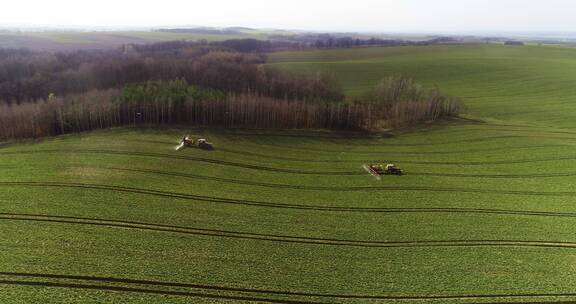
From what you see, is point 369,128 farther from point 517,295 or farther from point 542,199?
point 517,295

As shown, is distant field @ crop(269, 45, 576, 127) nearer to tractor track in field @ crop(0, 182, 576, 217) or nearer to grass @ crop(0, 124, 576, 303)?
grass @ crop(0, 124, 576, 303)

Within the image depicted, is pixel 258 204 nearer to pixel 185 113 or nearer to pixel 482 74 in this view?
pixel 185 113

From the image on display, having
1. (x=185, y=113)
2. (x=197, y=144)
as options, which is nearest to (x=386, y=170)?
(x=197, y=144)

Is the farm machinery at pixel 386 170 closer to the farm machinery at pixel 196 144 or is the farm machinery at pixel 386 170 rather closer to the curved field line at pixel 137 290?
the farm machinery at pixel 196 144

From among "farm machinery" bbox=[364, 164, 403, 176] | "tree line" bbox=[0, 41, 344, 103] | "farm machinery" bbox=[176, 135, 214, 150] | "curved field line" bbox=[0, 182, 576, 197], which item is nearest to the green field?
"curved field line" bbox=[0, 182, 576, 197]

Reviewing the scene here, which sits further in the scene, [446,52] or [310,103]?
[446,52]

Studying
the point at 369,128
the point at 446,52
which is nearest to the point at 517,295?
the point at 369,128
